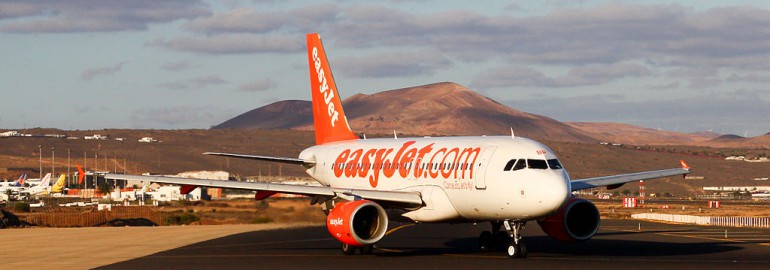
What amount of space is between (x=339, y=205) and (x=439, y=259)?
4033 mm

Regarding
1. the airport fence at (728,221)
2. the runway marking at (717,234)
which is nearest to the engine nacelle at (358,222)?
the runway marking at (717,234)

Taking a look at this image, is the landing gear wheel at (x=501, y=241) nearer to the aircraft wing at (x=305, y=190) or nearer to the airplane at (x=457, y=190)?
the airplane at (x=457, y=190)

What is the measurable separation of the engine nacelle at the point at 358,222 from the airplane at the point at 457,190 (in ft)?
0.11

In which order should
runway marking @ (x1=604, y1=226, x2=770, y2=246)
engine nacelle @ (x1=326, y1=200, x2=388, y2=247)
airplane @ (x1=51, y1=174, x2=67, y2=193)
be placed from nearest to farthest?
engine nacelle @ (x1=326, y1=200, x2=388, y2=247)
runway marking @ (x1=604, y1=226, x2=770, y2=246)
airplane @ (x1=51, y1=174, x2=67, y2=193)

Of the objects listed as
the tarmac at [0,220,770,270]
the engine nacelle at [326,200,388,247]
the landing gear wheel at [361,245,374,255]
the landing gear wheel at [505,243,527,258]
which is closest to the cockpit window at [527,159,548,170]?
the landing gear wheel at [505,243,527,258]

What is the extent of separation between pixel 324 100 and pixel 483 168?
17.6 meters

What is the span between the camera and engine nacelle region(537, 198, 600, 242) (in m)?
39.6

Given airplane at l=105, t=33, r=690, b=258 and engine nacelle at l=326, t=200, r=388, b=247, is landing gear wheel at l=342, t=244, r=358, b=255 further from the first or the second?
engine nacelle at l=326, t=200, r=388, b=247

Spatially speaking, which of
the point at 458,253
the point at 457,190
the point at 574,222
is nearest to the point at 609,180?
the point at 574,222

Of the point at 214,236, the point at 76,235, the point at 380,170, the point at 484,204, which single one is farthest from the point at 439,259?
the point at 76,235

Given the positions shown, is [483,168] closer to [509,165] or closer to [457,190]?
[509,165]

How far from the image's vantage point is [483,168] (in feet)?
125

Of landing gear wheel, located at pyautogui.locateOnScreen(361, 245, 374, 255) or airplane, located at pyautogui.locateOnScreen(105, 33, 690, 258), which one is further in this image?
landing gear wheel, located at pyautogui.locateOnScreen(361, 245, 374, 255)

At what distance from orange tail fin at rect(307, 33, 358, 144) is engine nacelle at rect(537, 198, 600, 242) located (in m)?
14.8
